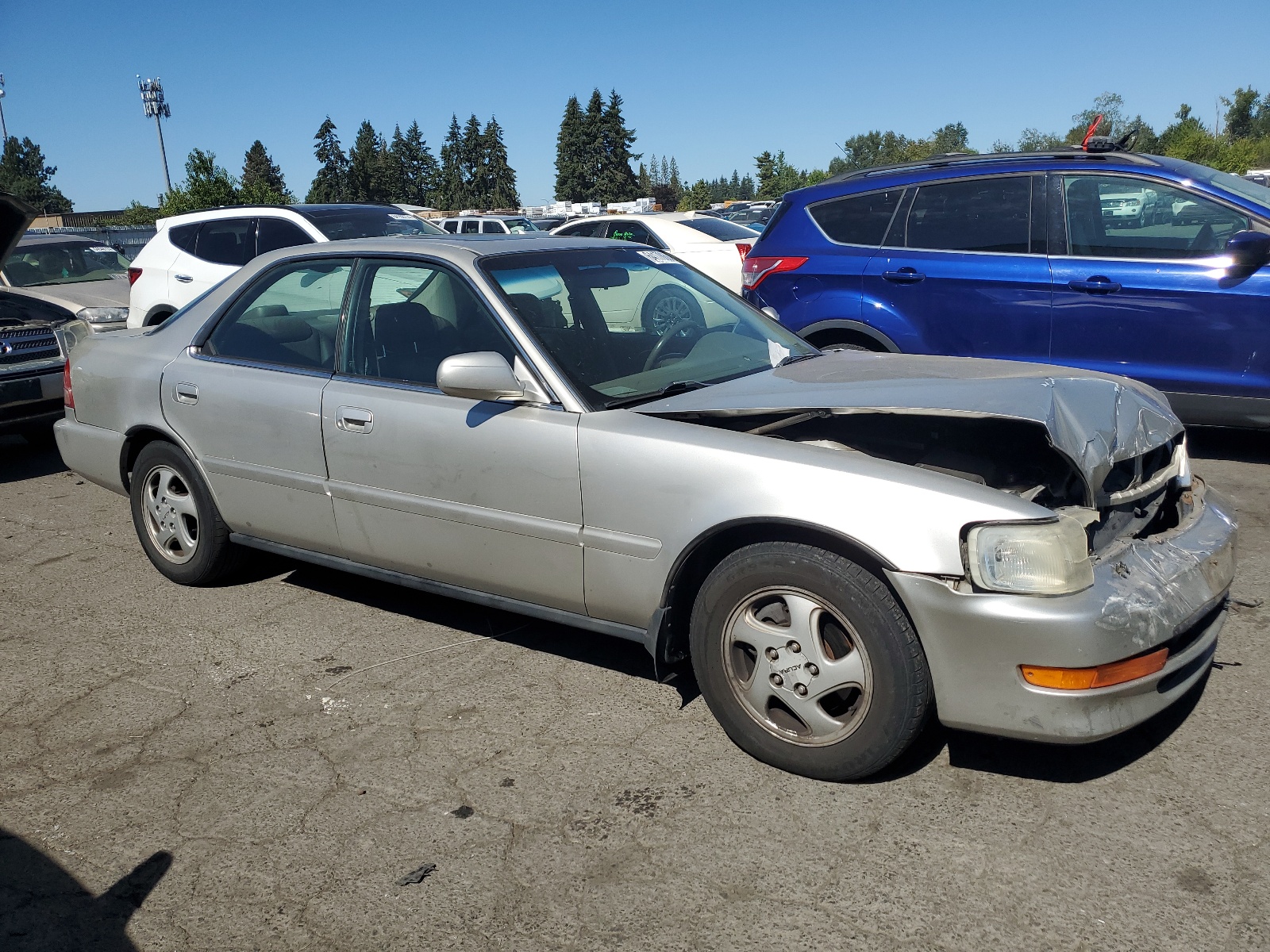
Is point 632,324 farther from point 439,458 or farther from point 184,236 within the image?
point 184,236

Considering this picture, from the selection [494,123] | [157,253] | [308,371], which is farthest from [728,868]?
[494,123]

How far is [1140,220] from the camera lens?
19.8 ft

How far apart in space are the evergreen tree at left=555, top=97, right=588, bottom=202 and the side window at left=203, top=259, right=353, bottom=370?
108 metres

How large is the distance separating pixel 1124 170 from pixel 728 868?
5.02 m

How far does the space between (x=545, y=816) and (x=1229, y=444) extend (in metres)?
5.60

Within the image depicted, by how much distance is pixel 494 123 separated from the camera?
385 ft

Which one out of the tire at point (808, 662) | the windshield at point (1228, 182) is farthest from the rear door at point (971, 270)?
the tire at point (808, 662)

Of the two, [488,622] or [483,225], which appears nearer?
[488,622]

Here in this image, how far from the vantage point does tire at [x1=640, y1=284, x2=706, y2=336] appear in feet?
13.3

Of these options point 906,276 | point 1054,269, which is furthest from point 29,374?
point 1054,269

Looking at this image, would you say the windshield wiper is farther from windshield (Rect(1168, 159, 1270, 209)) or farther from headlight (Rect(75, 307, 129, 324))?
headlight (Rect(75, 307, 129, 324))

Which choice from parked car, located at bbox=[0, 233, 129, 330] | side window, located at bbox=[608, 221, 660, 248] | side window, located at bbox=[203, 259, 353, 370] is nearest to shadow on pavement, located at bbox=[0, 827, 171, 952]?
side window, located at bbox=[203, 259, 353, 370]

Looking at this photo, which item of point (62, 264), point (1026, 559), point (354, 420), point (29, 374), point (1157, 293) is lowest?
point (1026, 559)

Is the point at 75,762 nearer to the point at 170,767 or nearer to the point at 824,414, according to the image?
the point at 170,767
